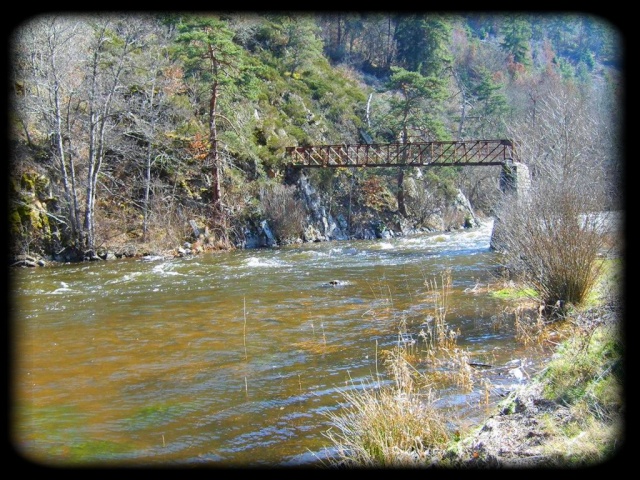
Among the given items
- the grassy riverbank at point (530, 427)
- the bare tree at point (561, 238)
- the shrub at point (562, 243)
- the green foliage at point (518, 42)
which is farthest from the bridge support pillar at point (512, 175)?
the green foliage at point (518, 42)

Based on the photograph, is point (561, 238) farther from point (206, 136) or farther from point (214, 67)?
point (206, 136)

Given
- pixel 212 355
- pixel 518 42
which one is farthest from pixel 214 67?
pixel 518 42

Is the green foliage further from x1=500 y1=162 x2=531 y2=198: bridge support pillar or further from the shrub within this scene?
the shrub

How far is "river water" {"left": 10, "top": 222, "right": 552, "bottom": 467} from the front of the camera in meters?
5.33

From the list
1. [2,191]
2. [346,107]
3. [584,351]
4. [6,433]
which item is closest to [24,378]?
[6,433]

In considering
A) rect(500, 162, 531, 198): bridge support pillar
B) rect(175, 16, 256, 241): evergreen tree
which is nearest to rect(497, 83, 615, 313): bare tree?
rect(500, 162, 531, 198): bridge support pillar

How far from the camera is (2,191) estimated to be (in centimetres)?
1714

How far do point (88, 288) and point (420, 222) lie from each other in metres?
21.8

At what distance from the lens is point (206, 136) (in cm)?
2480

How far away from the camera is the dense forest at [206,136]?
18641 millimetres

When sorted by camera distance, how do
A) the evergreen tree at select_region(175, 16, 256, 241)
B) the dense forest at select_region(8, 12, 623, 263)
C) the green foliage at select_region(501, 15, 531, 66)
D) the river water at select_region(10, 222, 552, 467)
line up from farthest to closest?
1. the green foliage at select_region(501, 15, 531, 66)
2. the evergreen tree at select_region(175, 16, 256, 241)
3. the dense forest at select_region(8, 12, 623, 263)
4. the river water at select_region(10, 222, 552, 467)

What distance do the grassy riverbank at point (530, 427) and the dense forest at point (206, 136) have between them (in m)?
4.93

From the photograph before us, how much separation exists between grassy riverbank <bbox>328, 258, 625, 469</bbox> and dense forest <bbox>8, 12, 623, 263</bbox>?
4925 millimetres

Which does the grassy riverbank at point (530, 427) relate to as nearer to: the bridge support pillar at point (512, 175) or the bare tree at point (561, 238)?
the bare tree at point (561, 238)
